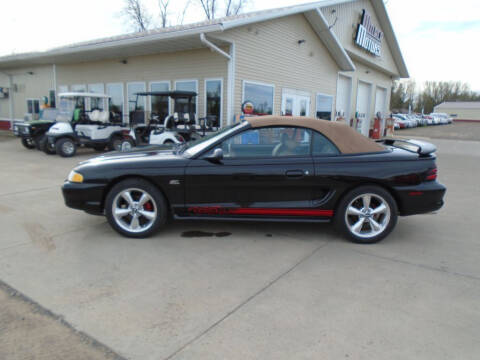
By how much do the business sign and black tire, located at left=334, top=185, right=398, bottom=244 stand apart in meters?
15.6

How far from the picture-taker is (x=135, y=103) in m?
13.7

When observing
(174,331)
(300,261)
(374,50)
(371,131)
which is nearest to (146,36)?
(300,261)

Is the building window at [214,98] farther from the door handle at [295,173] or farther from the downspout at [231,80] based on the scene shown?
the door handle at [295,173]

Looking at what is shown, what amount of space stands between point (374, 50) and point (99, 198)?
19.0 metres

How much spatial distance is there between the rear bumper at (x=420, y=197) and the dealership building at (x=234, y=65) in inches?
277

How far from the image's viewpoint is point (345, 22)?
54.2 feet

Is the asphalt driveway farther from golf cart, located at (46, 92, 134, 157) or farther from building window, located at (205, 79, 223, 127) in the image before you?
building window, located at (205, 79, 223, 127)

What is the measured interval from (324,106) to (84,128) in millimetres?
10471

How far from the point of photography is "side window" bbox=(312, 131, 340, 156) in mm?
4074

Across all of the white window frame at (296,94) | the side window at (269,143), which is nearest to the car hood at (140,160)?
the side window at (269,143)

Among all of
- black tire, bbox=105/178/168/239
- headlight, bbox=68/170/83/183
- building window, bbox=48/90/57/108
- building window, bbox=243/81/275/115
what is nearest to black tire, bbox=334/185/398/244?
black tire, bbox=105/178/168/239

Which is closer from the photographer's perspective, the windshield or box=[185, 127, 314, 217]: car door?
box=[185, 127, 314, 217]: car door

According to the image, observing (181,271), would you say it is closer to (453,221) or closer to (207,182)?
(207,182)

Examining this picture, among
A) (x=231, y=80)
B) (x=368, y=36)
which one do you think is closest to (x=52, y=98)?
(x=231, y=80)
